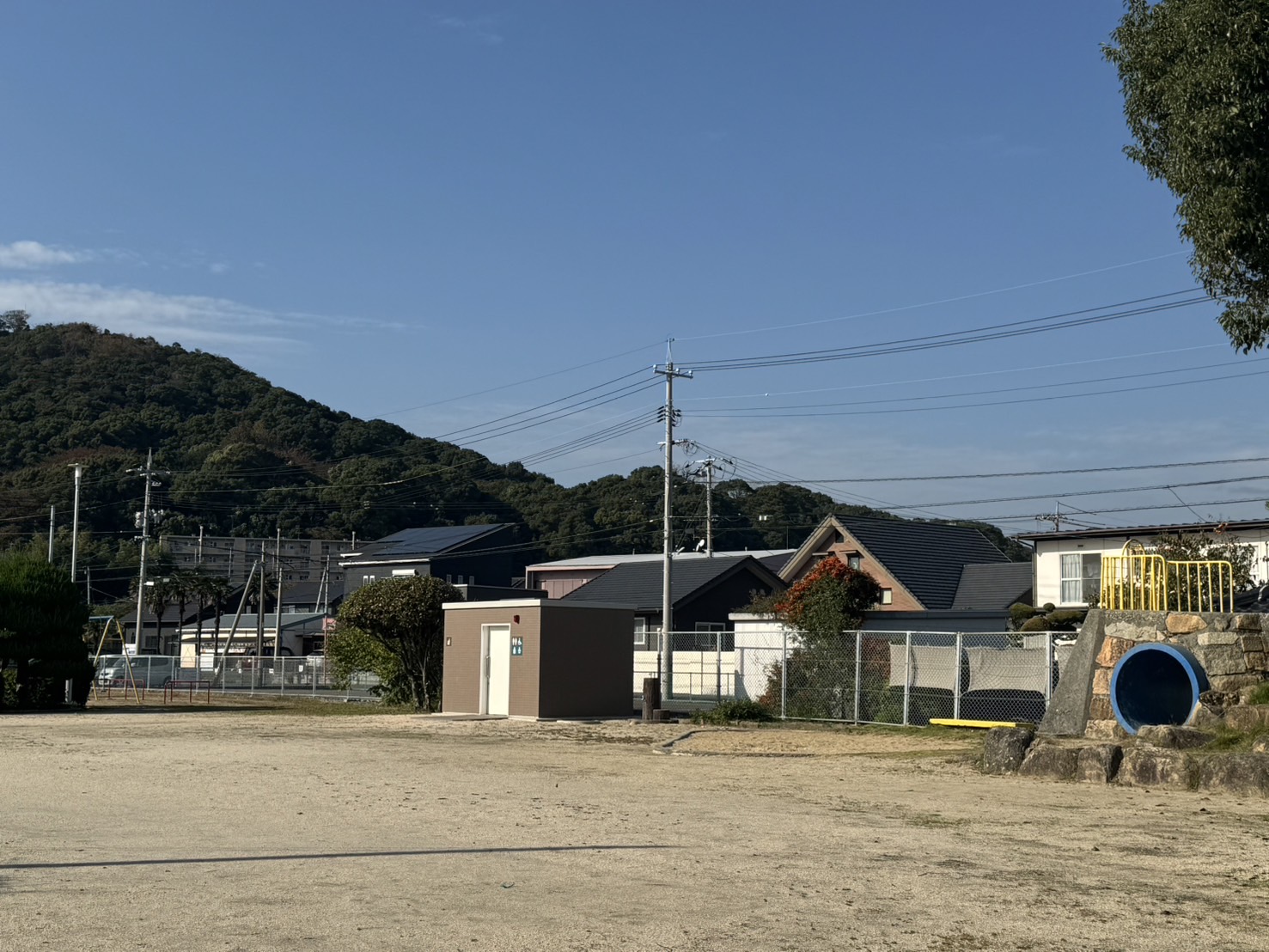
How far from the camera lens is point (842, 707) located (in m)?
28.7

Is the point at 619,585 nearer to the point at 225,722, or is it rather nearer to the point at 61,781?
the point at 225,722

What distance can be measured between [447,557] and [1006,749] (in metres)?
60.9

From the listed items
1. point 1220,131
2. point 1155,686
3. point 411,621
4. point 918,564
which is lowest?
point 1155,686

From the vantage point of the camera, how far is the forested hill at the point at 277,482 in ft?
286

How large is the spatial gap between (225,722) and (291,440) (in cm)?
7584

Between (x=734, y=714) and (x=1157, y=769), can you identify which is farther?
(x=734, y=714)

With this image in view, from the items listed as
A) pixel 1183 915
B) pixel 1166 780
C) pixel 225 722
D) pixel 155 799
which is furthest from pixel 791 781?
pixel 225 722

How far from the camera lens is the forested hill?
286 feet

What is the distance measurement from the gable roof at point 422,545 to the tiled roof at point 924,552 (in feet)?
111

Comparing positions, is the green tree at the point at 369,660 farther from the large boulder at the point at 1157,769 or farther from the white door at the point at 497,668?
the large boulder at the point at 1157,769

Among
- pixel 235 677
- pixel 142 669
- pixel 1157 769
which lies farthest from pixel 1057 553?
pixel 142 669

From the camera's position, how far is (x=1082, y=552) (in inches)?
1515

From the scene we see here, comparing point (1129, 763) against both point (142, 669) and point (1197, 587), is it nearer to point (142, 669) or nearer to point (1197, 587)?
point (1197, 587)

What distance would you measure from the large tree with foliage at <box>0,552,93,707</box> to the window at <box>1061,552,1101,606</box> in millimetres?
28780
